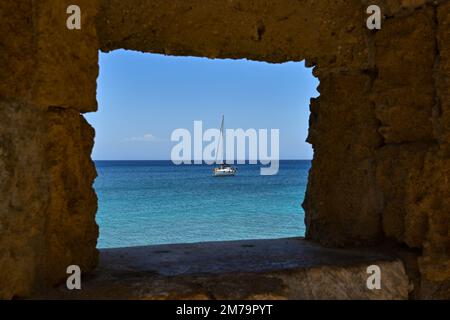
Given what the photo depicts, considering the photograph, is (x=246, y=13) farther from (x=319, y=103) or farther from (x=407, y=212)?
(x=407, y=212)

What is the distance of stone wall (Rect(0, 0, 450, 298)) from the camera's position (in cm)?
215

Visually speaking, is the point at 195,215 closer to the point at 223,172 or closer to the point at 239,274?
the point at 239,274

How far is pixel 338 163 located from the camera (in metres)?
3.40

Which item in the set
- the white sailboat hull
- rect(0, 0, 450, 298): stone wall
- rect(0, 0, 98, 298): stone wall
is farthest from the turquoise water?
the white sailboat hull

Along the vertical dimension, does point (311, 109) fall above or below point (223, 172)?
above

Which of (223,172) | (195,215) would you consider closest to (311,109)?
(195,215)

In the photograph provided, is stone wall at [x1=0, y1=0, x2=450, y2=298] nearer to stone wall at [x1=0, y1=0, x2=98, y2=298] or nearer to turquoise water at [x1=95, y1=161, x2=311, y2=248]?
stone wall at [x1=0, y1=0, x2=98, y2=298]

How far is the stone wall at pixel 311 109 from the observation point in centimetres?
215

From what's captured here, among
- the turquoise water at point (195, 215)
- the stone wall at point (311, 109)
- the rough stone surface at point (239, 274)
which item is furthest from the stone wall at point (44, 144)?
the turquoise water at point (195, 215)

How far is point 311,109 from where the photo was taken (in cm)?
369

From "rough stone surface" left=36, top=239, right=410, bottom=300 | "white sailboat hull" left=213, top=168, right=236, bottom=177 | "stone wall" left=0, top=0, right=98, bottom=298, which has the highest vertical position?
"stone wall" left=0, top=0, right=98, bottom=298

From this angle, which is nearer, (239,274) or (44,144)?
(44,144)

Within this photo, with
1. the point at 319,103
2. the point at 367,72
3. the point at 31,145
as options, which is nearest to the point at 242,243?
the point at 319,103
